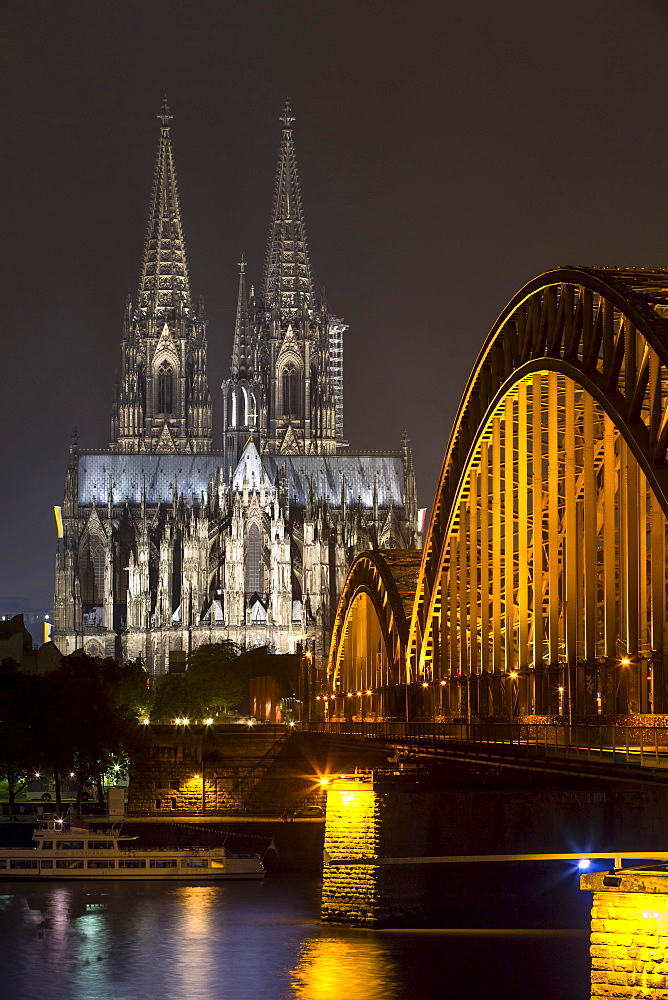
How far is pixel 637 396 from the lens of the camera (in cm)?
3428

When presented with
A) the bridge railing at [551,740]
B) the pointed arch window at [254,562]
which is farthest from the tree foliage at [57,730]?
the pointed arch window at [254,562]

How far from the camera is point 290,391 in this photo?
186m

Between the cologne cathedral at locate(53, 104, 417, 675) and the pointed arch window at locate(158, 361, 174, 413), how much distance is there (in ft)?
0.45

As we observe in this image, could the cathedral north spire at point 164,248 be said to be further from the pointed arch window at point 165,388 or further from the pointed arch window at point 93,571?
the pointed arch window at point 93,571

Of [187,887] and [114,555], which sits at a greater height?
[114,555]

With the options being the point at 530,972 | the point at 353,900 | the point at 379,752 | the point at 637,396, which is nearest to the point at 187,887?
the point at 379,752

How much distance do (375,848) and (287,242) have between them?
461 feet

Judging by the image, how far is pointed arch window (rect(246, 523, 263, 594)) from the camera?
16725cm

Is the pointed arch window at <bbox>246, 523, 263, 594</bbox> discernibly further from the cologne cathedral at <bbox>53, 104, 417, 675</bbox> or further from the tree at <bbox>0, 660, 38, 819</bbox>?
the tree at <bbox>0, 660, 38, 819</bbox>

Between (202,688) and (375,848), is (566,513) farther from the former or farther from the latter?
(202,688)

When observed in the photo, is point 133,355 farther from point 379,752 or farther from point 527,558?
point 527,558

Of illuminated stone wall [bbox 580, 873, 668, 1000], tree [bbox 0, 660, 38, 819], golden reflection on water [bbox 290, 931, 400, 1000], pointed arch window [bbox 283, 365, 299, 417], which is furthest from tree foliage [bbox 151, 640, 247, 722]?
illuminated stone wall [bbox 580, 873, 668, 1000]

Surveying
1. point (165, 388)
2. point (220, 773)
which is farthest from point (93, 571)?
point (220, 773)

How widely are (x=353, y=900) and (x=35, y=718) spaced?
39.6 metres
